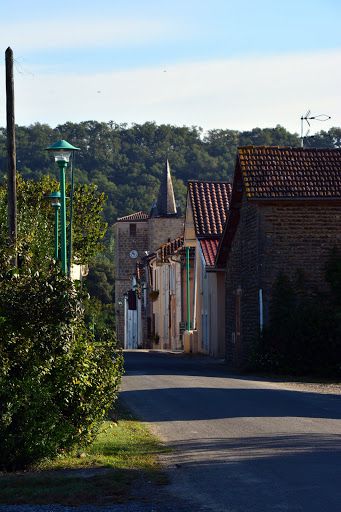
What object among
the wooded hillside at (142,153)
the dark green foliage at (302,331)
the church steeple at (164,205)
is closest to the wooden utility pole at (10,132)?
the dark green foliage at (302,331)

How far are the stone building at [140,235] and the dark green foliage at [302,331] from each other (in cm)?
6006

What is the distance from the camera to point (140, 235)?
325 feet

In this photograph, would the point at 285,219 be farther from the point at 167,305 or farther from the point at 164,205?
the point at 164,205

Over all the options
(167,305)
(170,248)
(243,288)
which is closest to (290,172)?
(243,288)

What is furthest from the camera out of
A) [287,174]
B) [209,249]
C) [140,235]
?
[140,235]

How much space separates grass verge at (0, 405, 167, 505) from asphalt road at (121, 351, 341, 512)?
33cm

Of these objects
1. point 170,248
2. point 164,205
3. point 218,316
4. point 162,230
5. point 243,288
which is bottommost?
point 218,316

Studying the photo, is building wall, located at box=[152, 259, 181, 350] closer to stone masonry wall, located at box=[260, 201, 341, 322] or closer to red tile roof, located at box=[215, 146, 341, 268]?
red tile roof, located at box=[215, 146, 341, 268]

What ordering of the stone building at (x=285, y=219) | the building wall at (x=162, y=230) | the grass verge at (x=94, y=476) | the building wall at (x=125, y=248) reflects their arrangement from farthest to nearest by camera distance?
1. the building wall at (x=125, y=248)
2. the building wall at (x=162, y=230)
3. the stone building at (x=285, y=219)
4. the grass verge at (x=94, y=476)

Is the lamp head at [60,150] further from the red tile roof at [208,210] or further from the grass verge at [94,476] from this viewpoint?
the red tile roof at [208,210]

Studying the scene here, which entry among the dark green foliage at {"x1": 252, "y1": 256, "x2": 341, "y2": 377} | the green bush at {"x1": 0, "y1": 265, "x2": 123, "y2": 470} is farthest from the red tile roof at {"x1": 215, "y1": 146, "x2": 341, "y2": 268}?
the green bush at {"x1": 0, "y1": 265, "x2": 123, "y2": 470}

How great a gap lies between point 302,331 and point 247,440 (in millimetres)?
17562

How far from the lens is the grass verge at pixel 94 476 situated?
1059cm

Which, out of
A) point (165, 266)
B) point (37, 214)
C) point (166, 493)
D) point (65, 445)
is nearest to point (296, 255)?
point (37, 214)
